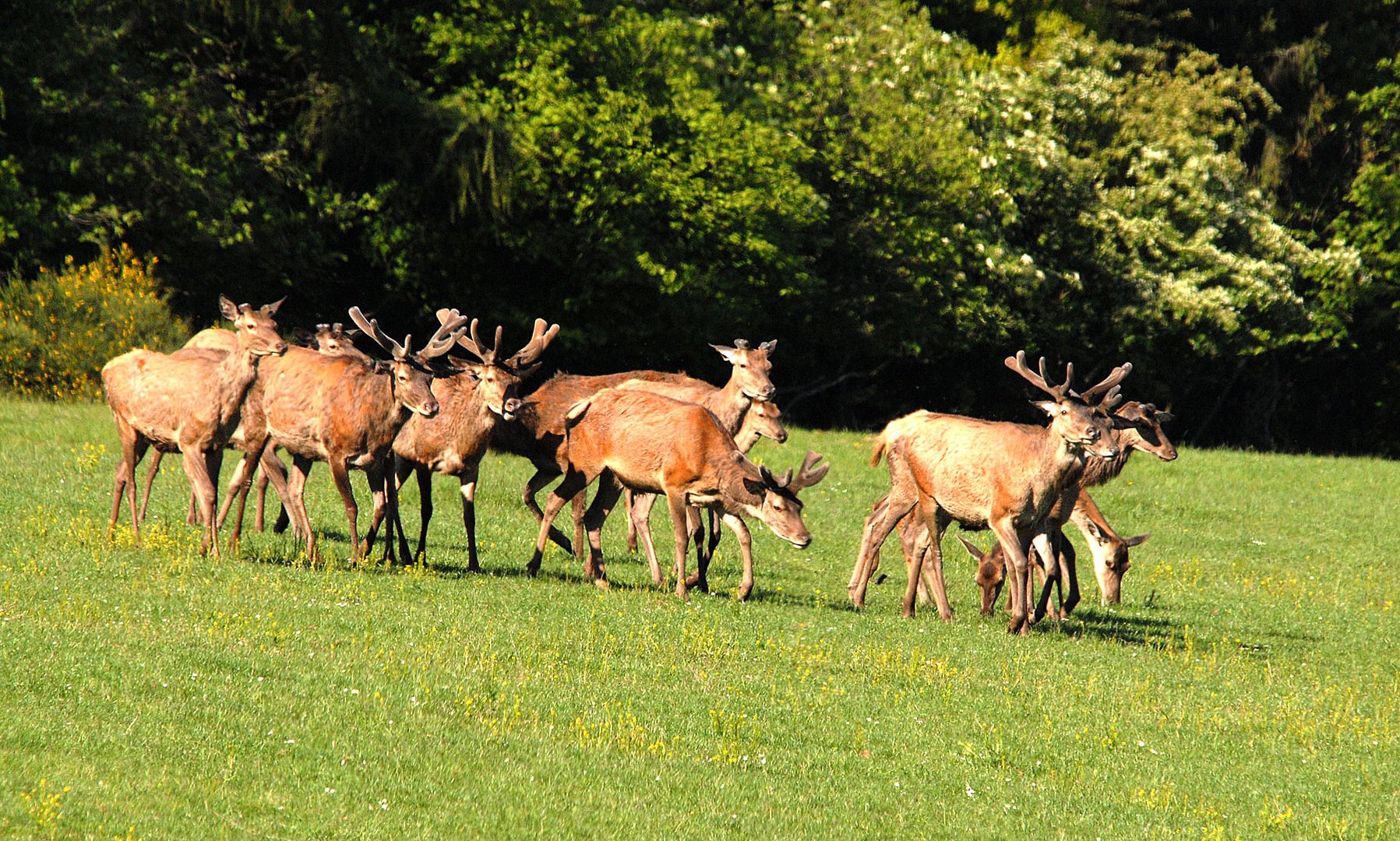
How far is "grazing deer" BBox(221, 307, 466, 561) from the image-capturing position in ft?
51.3

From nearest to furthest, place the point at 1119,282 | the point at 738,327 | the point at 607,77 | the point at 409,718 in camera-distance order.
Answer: the point at 409,718 < the point at 607,77 < the point at 738,327 < the point at 1119,282

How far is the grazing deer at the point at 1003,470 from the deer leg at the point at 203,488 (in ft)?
20.5

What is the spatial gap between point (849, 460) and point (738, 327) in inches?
350

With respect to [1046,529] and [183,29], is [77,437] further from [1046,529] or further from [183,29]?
[1046,529]

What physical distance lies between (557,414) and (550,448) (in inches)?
13.7

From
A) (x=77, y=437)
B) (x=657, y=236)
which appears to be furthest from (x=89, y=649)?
(x=657, y=236)

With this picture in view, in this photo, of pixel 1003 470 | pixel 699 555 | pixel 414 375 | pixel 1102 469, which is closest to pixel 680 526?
pixel 699 555

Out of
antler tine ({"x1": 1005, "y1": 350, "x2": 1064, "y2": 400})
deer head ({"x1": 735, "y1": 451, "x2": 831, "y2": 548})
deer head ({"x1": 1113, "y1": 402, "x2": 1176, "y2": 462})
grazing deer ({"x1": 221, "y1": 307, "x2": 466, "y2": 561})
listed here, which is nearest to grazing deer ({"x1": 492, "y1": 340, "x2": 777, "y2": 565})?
grazing deer ({"x1": 221, "y1": 307, "x2": 466, "y2": 561})

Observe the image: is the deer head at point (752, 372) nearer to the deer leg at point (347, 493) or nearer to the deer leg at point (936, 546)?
the deer leg at point (936, 546)

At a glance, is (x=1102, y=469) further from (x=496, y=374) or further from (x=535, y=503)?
(x=496, y=374)

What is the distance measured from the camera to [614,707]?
36.6ft

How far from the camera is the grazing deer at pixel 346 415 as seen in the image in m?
15.6

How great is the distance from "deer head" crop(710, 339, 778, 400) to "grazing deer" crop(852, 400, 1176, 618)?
234 cm

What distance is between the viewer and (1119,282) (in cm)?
4038
